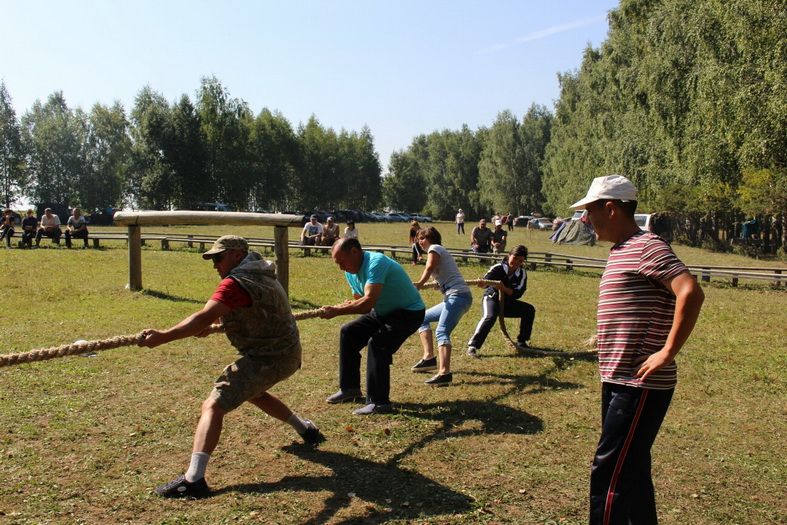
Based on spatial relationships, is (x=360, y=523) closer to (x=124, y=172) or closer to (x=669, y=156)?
(x=669, y=156)

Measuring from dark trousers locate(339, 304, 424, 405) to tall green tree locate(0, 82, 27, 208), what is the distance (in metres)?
66.7

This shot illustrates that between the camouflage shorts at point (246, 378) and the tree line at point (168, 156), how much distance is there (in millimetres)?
57321

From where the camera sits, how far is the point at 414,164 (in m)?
102

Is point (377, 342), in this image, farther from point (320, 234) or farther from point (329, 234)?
point (320, 234)

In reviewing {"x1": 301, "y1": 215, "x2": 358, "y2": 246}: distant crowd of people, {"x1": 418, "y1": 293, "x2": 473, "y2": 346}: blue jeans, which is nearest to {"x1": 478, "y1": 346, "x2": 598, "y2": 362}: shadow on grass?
{"x1": 418, "y1": 293, "x2": 473, "y2": 346}: blue jeans

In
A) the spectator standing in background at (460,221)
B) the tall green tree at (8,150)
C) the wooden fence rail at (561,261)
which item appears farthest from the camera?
the tall green tree at (8,150)

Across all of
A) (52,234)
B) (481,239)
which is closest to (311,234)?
(481,239)

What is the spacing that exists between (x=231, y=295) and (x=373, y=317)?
2405 millimetres

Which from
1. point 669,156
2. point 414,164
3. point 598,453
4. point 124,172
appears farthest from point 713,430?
point 414,164

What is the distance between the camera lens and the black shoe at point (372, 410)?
6.46 meters

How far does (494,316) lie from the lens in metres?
9.20

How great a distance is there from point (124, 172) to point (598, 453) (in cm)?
→ 6924

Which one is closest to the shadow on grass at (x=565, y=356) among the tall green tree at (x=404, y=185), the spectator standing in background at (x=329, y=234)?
the spectator standing in background at (x=329, y=234)

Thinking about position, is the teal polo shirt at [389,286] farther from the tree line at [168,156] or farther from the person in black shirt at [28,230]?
the tree line at [168,156]
